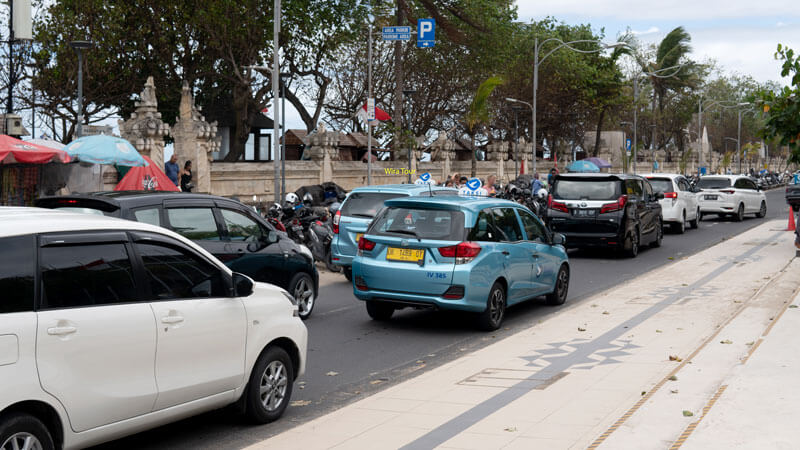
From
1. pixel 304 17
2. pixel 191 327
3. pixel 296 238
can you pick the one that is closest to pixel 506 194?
pixel 296 238

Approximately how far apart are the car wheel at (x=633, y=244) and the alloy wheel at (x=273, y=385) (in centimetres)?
1375

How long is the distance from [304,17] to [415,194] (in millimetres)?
26645

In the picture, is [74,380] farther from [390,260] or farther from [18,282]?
[390,260]

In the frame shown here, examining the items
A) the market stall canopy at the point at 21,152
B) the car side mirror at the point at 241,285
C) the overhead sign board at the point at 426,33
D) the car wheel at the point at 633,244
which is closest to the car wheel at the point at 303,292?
the car side mirror at the point at 241,285

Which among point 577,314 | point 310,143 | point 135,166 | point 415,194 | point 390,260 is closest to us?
point 390,260

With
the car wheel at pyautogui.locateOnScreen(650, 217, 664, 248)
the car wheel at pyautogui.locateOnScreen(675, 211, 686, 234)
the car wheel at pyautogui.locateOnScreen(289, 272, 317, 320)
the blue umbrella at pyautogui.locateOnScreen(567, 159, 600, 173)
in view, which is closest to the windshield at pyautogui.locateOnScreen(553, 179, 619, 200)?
the car wheel at pyautogui.locateOnScreen(650, 217, 664, 248)

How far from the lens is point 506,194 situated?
85.6 ft

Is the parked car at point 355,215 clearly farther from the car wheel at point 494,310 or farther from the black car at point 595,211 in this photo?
the black car at point 595,211

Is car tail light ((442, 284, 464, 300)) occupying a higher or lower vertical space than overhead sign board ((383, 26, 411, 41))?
lower

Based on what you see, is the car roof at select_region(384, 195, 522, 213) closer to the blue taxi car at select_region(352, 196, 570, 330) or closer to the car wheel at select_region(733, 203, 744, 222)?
the blue taxi car at select_region(352, 196, 570, 330)

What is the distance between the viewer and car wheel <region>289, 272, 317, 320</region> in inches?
442

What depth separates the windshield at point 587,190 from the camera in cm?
1903

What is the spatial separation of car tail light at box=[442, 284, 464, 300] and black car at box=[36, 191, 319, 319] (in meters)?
2.16

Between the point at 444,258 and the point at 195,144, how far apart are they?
2074 cm
